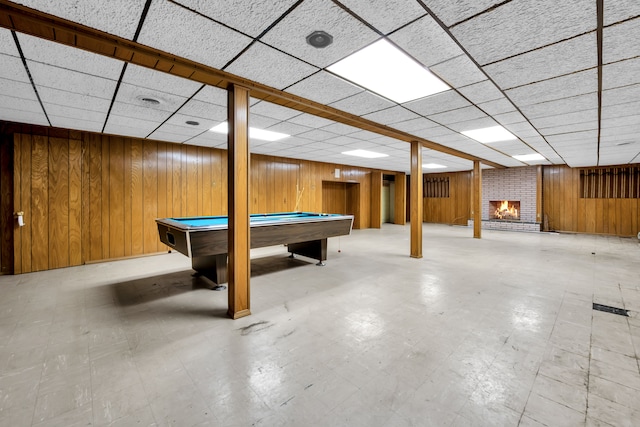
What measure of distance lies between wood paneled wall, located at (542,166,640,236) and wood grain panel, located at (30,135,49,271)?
14.0 metres

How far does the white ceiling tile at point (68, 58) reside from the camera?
7.25 feet

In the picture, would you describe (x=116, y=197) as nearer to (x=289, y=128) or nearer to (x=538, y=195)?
(x=289, y=128)

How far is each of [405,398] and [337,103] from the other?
317 centimetres

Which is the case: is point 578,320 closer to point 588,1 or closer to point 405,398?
point 405,398

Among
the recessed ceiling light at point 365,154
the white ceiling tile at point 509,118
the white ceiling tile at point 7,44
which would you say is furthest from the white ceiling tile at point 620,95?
the white ceiling tile at point 7,44

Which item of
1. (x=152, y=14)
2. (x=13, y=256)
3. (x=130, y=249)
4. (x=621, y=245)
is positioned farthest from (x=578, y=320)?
(x=13, y=256)

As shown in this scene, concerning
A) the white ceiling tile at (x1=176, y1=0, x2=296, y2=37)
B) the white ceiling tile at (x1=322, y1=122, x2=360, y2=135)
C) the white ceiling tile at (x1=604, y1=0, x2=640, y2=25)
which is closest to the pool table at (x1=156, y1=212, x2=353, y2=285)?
the white ceiling tile at (x1=322, y1=122, x2=360, y2=135)

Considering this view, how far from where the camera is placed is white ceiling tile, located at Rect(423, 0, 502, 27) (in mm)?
1716

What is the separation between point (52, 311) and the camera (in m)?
3.08

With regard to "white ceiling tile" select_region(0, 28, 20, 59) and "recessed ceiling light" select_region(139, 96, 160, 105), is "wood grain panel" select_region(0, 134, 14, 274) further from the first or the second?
"white ceiling tile" select_region(0, 28, 20, 59)

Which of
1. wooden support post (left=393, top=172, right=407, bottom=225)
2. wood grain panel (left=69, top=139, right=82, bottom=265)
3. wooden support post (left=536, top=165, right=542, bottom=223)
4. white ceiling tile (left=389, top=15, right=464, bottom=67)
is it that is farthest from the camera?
wooden support post (left=393, top=172, right=407, bottom=225)

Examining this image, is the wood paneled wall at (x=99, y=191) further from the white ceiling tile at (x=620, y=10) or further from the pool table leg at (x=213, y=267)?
the white ceiling tile at (x=620, y=10)

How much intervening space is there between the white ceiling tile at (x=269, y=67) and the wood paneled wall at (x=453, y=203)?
11303 millimetres

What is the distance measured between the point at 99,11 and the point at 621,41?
12.3 feet
